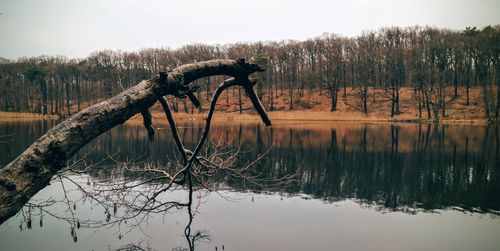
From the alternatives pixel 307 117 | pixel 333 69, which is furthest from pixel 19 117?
pixel 333 69

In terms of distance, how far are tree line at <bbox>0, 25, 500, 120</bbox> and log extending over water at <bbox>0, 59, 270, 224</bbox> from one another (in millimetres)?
69030

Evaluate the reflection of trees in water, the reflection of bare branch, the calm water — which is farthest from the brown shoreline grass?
the reflection of bare branch

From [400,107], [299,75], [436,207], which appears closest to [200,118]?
[299,75]

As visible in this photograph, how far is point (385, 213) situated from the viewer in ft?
54.7

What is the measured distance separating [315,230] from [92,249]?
7431 millimetres

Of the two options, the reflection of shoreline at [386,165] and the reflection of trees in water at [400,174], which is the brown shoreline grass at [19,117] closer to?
the reflection of shoreline at [386,165]

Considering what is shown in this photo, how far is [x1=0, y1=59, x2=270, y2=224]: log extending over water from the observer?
10.5 ft

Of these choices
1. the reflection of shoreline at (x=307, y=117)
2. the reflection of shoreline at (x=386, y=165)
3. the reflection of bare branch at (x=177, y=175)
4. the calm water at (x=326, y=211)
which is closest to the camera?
the reflection of bare branch at (x=177, y=175)

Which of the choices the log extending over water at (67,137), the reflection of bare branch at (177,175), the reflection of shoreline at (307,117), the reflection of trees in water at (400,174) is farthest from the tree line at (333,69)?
the log extending over water at (67,137)

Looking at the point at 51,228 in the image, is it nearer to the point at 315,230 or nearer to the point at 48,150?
the point at 315,230

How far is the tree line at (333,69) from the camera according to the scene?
71375mm

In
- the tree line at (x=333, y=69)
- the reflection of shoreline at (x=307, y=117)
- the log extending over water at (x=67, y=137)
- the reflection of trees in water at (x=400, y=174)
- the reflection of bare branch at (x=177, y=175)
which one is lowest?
the reflection of trees in water at (x=400, y=174)

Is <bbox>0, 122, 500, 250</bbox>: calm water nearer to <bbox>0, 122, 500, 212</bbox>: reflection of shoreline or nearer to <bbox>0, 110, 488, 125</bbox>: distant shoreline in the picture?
<bbox>0, 122, 500, 212</bbox>: reflection of shoreline

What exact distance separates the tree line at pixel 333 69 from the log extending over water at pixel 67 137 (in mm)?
69030
